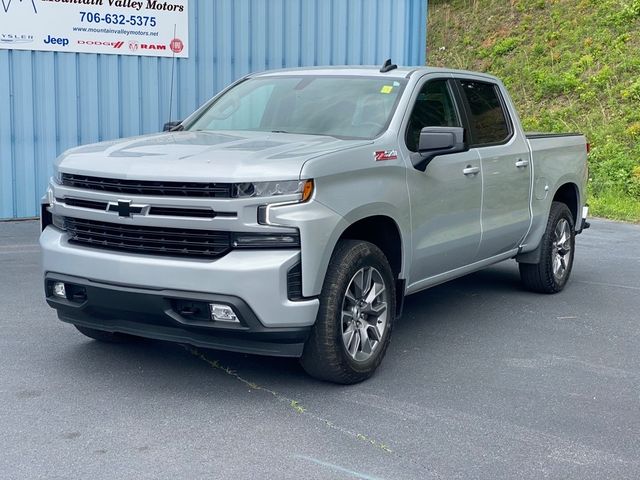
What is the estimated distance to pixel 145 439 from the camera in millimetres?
4383

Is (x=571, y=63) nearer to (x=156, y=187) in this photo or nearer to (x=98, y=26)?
(x=98, y=26)

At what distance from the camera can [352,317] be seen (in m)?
5.23

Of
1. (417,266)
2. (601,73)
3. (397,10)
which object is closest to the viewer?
(417,266)

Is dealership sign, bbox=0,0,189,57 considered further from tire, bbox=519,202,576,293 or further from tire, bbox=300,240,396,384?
tire, bbox=300,240,396,384

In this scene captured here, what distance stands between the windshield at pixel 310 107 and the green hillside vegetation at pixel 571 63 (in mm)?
8482

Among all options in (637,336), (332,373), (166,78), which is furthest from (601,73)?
(332,373)

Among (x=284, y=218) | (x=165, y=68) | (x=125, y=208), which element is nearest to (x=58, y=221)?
(x=125, y=208)

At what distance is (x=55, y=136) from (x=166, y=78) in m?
1.85

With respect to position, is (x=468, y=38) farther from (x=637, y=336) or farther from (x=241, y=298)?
(x=241, y=298)

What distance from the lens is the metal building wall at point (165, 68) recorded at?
463 inches

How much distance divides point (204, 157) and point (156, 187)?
1.09 feet

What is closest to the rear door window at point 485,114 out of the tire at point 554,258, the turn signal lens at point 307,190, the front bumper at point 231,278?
the tire at point 554,258

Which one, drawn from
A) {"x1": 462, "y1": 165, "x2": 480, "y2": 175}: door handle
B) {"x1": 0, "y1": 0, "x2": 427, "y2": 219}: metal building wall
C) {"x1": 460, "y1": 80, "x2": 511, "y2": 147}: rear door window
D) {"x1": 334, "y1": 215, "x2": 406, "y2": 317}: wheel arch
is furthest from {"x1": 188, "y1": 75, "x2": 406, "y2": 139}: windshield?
{"x1": 0, "y1": 0, "x2": 427, "y2": 219}: metal building wall

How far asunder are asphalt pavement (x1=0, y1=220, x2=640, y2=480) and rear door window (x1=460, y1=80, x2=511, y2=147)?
1.45 meters
